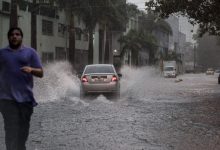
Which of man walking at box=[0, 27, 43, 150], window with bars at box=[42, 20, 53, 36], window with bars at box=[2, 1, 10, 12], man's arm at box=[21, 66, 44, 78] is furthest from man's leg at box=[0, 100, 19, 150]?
window with bars at box=[42, 20, 53, 36]

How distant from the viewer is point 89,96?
23.8 metres

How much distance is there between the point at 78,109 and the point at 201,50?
149256mm

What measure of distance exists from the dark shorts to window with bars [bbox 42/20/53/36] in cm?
5248

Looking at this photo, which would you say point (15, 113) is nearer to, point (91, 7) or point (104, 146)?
point (104, 146)

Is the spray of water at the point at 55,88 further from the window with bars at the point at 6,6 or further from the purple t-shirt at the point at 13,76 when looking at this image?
the purple t-shirt at the point at 13,76

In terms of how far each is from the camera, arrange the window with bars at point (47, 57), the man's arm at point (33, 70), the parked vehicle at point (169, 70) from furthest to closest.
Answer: the parked vehicle at point (169, 70)
the window with bars at point (47, 57)
the man's arm at point (33, 70)

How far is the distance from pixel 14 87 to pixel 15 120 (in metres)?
0.39

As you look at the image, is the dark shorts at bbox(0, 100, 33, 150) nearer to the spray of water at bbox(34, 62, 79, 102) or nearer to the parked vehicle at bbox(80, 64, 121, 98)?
the spray of water at bbox(34, 62, 79, 102)

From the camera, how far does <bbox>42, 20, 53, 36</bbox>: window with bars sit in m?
58.9

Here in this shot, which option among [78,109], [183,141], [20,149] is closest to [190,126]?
[183,141]

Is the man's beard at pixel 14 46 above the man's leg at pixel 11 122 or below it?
above

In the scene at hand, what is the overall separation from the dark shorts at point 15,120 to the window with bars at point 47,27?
52483 millimetres

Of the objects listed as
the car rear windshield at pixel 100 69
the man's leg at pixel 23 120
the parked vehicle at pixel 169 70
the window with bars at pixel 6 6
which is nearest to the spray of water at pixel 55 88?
the car rear windshield at pixel 100 69

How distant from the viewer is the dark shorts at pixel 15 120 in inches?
258
